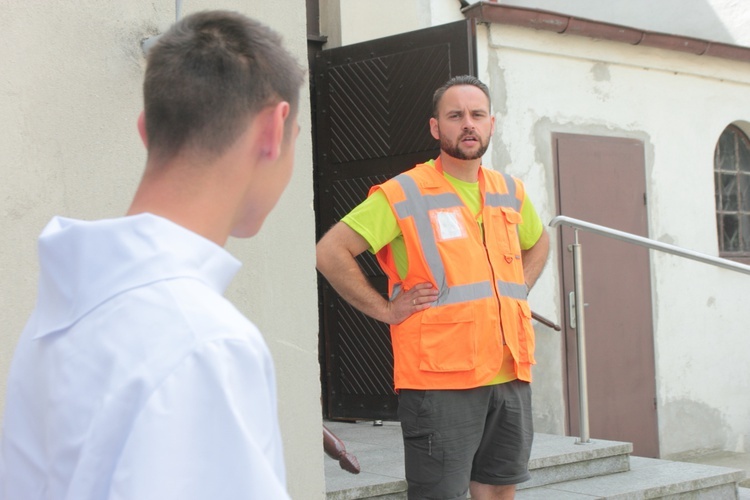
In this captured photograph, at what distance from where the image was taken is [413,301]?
3367 mm

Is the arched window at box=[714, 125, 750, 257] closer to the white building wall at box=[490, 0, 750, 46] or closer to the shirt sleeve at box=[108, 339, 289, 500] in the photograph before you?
the white building wall at box=[490, 0, 750, 46]

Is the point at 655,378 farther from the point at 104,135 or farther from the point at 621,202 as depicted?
the point at 104,135

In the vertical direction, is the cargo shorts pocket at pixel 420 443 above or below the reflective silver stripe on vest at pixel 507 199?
below

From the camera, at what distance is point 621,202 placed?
8031 mm

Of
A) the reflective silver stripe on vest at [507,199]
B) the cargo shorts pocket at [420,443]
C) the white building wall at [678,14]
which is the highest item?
the white building wall at [678,14]

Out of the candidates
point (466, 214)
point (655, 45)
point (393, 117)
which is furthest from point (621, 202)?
point (466, 214)

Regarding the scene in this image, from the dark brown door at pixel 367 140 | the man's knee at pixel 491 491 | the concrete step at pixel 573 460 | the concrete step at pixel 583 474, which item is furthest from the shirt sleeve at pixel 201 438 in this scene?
the dark brown door at pixel 367 140

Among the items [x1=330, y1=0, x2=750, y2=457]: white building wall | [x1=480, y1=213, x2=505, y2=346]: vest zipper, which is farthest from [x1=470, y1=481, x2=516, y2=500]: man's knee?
[x1=330, y1=0, x2=750, y2=457]: white building wall

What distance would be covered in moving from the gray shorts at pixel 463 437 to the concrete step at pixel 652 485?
4.93 feet

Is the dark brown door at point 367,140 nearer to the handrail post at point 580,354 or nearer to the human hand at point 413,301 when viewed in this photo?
the handrail post at point 580,354

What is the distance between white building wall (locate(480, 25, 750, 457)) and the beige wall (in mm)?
4052

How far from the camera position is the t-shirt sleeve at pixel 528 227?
378 centimetres

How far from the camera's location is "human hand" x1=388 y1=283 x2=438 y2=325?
3.35m

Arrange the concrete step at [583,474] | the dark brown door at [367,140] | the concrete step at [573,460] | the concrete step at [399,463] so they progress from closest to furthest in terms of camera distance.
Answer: the concrete step at [399,463] < the concrete step at [583,474] < the concrete step at [573,460] < the dark brown door at [367,140]
